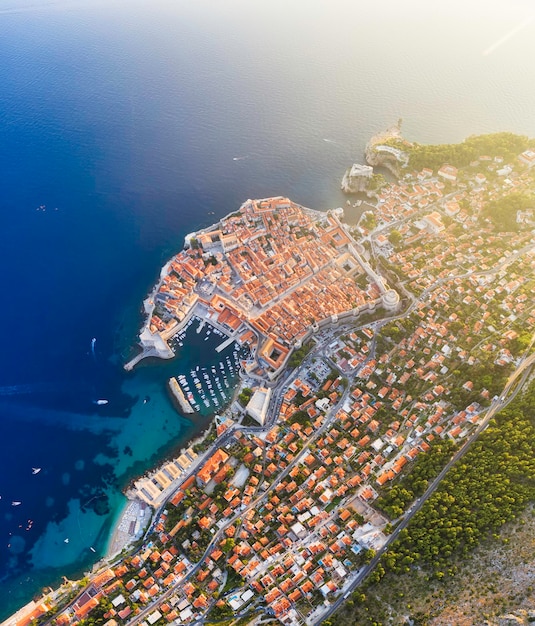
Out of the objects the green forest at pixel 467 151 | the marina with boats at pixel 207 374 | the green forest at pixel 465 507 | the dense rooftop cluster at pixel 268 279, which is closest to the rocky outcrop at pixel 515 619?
the green forest at pixel 465 507

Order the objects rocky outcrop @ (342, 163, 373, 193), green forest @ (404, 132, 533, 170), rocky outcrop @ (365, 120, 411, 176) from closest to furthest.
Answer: rocky outcrop @ (342, 163, 373, 193) → green forest @ (404, 132, 533, 170) → rocky outcrop @ (365, 120, 411, 176)

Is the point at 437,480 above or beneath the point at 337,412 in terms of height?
beneath

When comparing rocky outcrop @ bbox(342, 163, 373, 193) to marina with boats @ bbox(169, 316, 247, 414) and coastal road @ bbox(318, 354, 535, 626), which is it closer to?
marina with boats @ bbox(169, 316, 247, 414)

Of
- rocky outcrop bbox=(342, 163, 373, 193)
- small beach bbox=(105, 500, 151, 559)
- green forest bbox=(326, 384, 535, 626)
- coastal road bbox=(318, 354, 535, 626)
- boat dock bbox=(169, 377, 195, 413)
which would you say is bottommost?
green forest bbox=(326, 384, 535, 626)

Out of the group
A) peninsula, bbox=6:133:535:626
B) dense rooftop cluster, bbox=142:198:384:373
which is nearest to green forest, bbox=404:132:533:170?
peninsula, bbox=6:133:535:626

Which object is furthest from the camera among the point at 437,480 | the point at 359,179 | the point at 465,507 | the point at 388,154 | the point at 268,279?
the point at 388,154

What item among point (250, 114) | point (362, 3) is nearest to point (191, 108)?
point (250, 114)

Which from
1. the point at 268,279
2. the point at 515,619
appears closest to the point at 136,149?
the point at 268,279

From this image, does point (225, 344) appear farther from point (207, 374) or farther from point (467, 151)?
point (467, 151)
